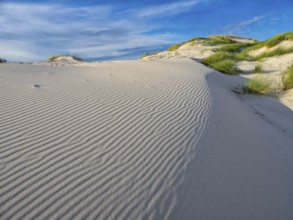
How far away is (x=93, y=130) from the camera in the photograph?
2.51 m

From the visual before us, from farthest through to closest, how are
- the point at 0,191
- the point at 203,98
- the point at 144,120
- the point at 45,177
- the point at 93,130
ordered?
the point at 203,98
the point at 144,120
the point at 93,130
the point at 45,177
the point at 0,191

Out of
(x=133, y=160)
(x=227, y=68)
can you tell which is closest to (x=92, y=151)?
(x=133, y=160)

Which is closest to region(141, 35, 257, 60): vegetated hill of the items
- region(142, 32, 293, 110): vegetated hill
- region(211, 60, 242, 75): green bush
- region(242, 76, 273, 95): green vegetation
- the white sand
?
region(142, 32, 293, 110): vegetated hill

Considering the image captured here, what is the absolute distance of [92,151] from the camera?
7.01 ft

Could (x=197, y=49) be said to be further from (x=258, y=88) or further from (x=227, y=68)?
(x=258, y=88)

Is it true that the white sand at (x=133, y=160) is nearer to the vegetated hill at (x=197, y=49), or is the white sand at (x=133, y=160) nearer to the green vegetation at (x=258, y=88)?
the green vegetation at (x=258, y=88)

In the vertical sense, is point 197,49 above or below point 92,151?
above

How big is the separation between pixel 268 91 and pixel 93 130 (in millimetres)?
5475

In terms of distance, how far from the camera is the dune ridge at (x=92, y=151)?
158cm

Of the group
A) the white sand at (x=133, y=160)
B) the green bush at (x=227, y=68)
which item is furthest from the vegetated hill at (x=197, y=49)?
the white sand at (x=133, y=160)

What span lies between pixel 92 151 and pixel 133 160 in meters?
0.39

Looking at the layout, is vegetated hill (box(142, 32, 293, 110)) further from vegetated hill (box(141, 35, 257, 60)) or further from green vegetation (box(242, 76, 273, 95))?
vegetated hill (box(141, 35, 257, 60))

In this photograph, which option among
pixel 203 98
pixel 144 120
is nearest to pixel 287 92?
pixel 203 98

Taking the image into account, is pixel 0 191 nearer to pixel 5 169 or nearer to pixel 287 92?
pixel 5 169
